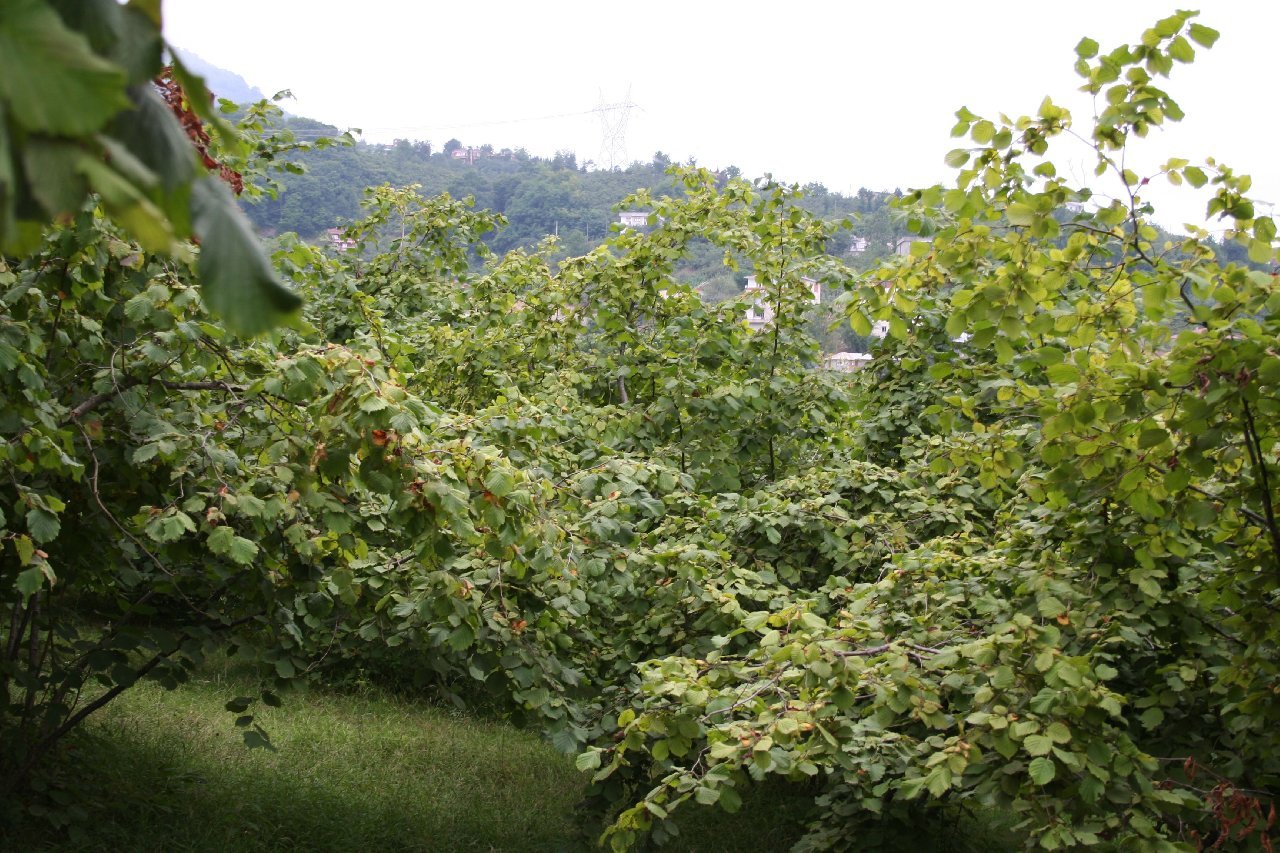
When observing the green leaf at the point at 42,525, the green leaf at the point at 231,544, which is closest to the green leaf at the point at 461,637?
the green leaf at the point at 231,544

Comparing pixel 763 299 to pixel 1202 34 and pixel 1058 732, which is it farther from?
pixel 1058 732

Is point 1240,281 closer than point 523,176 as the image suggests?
Yes

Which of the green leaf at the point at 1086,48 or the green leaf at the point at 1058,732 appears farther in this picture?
the green leaf at the point at 1086,48

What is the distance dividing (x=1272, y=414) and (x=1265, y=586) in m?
0.56

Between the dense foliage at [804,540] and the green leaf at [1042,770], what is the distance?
Answer: 0.09 feet

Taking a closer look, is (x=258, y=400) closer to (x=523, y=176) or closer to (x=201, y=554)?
(x=201, y=554)

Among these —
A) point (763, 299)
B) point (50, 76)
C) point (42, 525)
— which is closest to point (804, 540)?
point (763, 299)

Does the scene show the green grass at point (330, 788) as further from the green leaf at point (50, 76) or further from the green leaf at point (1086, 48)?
the green leaf at point (50, 76)

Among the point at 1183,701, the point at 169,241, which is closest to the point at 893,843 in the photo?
the point at 1183,701

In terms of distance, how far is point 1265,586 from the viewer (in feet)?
9.73

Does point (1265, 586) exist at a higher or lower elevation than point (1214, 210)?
lower

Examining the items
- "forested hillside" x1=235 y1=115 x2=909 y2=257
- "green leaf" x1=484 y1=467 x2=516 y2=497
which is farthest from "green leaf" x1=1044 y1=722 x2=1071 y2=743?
"forested hillside" x1=235 y1=115 x2=909 y2=257

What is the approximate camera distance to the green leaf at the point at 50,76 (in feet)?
2.07

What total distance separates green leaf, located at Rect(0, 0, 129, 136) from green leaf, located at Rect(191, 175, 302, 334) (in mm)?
126
